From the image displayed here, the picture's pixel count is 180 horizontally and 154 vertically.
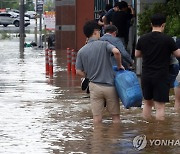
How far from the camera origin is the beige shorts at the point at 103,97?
12.1m

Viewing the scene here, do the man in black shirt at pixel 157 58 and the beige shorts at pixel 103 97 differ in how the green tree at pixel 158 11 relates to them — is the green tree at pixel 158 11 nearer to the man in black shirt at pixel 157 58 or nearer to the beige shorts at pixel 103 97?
the man in black shirt at pixel 157 58

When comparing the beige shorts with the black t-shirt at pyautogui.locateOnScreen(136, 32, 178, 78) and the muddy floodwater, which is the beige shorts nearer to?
the muddy floodwater

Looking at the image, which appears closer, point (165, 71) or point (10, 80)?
point (165, 71)

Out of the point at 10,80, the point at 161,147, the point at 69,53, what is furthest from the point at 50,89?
the point at 161,147

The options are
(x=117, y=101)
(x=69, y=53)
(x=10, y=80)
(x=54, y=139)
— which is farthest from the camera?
(x=69, y=53)

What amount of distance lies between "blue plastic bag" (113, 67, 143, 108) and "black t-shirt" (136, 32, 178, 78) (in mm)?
257

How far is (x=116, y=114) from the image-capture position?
40.6ft

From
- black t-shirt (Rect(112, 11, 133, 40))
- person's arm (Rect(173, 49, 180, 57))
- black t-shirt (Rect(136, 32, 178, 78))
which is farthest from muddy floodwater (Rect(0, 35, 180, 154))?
black t-shirt (Rect(112, 11, 133, 40))

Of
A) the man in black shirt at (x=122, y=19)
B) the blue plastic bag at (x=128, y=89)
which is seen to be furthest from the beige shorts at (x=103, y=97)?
the man in black shirt at (x=122, y=19)

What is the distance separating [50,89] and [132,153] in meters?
9.12

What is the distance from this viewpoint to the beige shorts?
475 inches

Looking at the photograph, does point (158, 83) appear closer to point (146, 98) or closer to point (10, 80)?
point (146, 98)

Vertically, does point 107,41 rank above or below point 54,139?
above

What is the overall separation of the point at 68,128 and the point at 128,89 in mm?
1321
